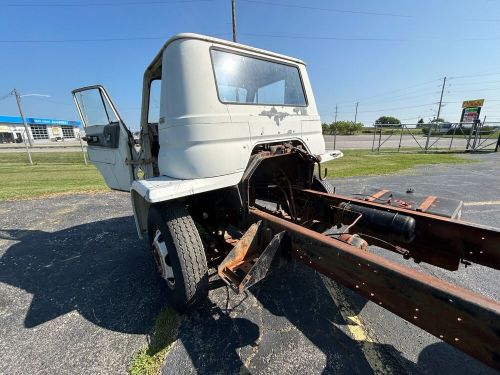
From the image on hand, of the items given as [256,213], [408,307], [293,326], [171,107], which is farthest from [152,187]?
Answer: [408,307]

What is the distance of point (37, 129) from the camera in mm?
68188

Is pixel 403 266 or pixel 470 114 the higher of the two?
pixel 470 114

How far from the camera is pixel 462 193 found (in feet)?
21.1

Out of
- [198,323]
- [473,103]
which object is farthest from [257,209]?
[473,103]

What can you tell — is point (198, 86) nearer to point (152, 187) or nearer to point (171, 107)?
point (171, 107)

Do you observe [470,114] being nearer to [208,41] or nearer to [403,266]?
[208,41]

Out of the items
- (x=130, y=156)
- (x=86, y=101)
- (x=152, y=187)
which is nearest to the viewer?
(x=152, y=187)

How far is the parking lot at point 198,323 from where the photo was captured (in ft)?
6.23

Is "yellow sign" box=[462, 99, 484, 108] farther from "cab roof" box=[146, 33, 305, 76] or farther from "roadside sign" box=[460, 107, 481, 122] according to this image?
"cab roof" box=[146, 33, 305, 76]

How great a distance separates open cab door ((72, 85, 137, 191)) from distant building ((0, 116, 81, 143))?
6723cm

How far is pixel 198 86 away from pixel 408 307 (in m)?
Result: 2.18

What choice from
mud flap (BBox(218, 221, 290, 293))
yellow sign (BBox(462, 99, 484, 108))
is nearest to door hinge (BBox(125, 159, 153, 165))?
mud flap (BBox(218, 221, 290, 293))

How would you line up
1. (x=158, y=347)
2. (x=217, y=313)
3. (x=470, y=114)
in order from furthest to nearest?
(x=470, y=114) < (x=217, y=313) < (x=158, y=347)

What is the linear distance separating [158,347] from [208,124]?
6.26 ft
